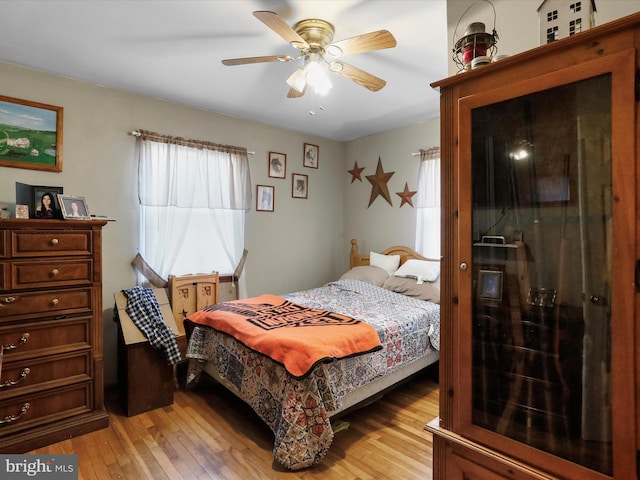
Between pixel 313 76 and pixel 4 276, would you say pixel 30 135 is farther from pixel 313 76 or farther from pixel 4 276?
pixel 313 76

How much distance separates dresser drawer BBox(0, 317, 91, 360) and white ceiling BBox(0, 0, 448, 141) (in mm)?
1804

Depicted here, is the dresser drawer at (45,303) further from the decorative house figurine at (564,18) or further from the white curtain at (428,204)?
the white curtain at (428,204)

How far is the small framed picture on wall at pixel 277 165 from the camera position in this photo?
3.99 m

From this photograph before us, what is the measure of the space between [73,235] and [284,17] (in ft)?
6.23

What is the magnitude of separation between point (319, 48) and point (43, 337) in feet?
8.15

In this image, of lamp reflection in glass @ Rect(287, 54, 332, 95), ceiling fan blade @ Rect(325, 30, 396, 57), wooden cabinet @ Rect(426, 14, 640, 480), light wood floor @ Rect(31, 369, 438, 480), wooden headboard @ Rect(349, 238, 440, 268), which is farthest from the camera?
wooden headboard @ Rect(349, 238, 440, 268)

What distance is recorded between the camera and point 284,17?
1953 mm

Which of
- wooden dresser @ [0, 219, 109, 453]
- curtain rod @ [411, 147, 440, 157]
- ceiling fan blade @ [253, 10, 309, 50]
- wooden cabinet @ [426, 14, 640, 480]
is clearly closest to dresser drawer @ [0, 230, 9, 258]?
wooden dresser @ [0, 219, 109, 453]

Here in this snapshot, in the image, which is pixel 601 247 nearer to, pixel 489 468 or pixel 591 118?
pixel 591 118

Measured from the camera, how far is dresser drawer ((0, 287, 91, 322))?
80.2 inches

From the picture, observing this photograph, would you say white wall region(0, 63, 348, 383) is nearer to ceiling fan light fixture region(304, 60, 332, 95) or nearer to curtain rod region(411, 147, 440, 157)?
curtain rod region(411, 147, 440, 157)

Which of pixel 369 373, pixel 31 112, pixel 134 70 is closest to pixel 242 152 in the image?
pixel 134 70

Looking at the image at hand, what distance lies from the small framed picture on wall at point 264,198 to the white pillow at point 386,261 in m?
1.35

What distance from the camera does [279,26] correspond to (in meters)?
1.69
